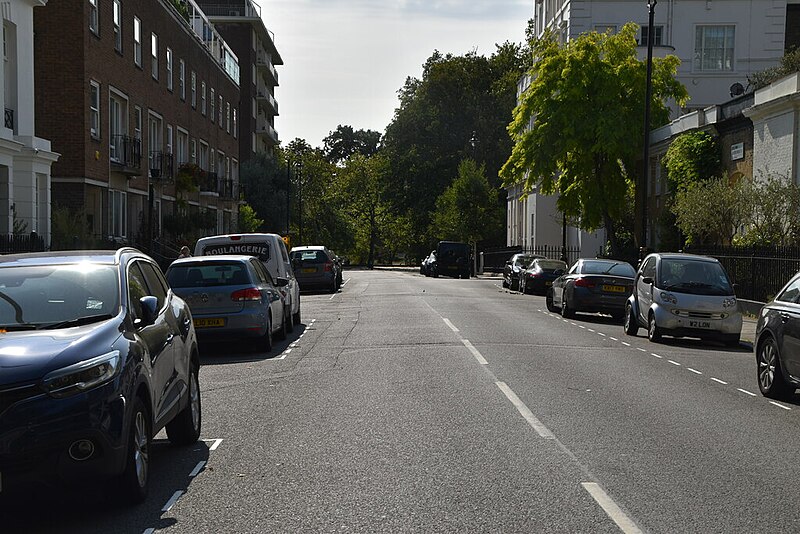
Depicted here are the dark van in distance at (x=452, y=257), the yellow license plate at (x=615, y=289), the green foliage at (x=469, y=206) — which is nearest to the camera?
the yellow license plate at (x=615, y=289)

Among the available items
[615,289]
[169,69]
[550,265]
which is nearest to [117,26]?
[169,69]

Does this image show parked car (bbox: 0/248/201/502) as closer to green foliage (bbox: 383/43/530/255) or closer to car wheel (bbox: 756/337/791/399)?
car wheel (bbox: 756/337/791/399)

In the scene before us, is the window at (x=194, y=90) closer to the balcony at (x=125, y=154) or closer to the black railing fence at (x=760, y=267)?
the balcony at (x=125, y=154)

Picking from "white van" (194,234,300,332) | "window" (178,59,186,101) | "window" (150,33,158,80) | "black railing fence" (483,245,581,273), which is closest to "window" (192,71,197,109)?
"window" (178,59,186,101)

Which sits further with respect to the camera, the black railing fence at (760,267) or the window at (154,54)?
the window at (154,54)

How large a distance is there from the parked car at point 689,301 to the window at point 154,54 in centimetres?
2553

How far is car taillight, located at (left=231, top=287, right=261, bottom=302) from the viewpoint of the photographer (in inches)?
641

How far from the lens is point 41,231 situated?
84.9 feet

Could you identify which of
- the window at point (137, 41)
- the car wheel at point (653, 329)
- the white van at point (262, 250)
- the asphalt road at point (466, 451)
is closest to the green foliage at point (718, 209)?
the car wheel at point (653, 329)

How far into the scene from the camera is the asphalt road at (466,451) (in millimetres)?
6301

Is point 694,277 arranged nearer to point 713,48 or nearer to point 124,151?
point 124,151

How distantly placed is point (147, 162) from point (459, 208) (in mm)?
34191

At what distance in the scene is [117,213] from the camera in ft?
112

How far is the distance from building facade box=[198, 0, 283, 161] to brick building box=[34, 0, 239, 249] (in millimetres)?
21276
